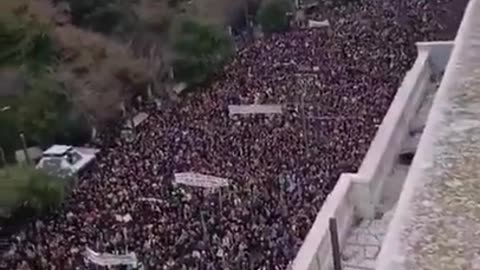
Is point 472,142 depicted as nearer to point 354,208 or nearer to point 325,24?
point 354,208

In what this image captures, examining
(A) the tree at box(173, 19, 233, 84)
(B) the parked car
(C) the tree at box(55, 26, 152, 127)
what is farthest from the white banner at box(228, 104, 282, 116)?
(A) the tree at box(173, 19, 233, 84)

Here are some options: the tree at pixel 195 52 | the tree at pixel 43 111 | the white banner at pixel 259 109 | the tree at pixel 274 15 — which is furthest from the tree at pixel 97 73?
the tree at pixel 274 15

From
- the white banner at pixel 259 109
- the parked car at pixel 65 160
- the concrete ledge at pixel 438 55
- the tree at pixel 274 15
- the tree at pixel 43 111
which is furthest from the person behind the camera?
the tree at pixel 274 15

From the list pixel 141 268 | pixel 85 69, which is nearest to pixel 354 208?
pixel 141 268

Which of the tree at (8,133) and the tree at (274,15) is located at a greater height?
the tree at (8,133)

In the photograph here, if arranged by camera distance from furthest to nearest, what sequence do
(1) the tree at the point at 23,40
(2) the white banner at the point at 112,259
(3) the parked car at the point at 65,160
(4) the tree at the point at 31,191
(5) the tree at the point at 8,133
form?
(1) the tree at the point at 23,40 → (5) the tree at the point at 8,133 → (3) the parked car at the point at 65,160 → (4) the tree at the point at 31,191 → (2) the white banner at the point at 112,259

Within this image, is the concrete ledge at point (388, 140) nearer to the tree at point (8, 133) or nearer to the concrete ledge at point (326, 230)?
the concrete ledge at point (326, 230)

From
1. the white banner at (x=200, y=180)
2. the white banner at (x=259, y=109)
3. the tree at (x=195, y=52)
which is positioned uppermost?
the white banner at (x=200, y=180)

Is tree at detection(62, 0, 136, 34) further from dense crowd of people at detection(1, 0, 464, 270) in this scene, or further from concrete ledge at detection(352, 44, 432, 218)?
concrete ledge at detection(352, 44, 432, 218)
